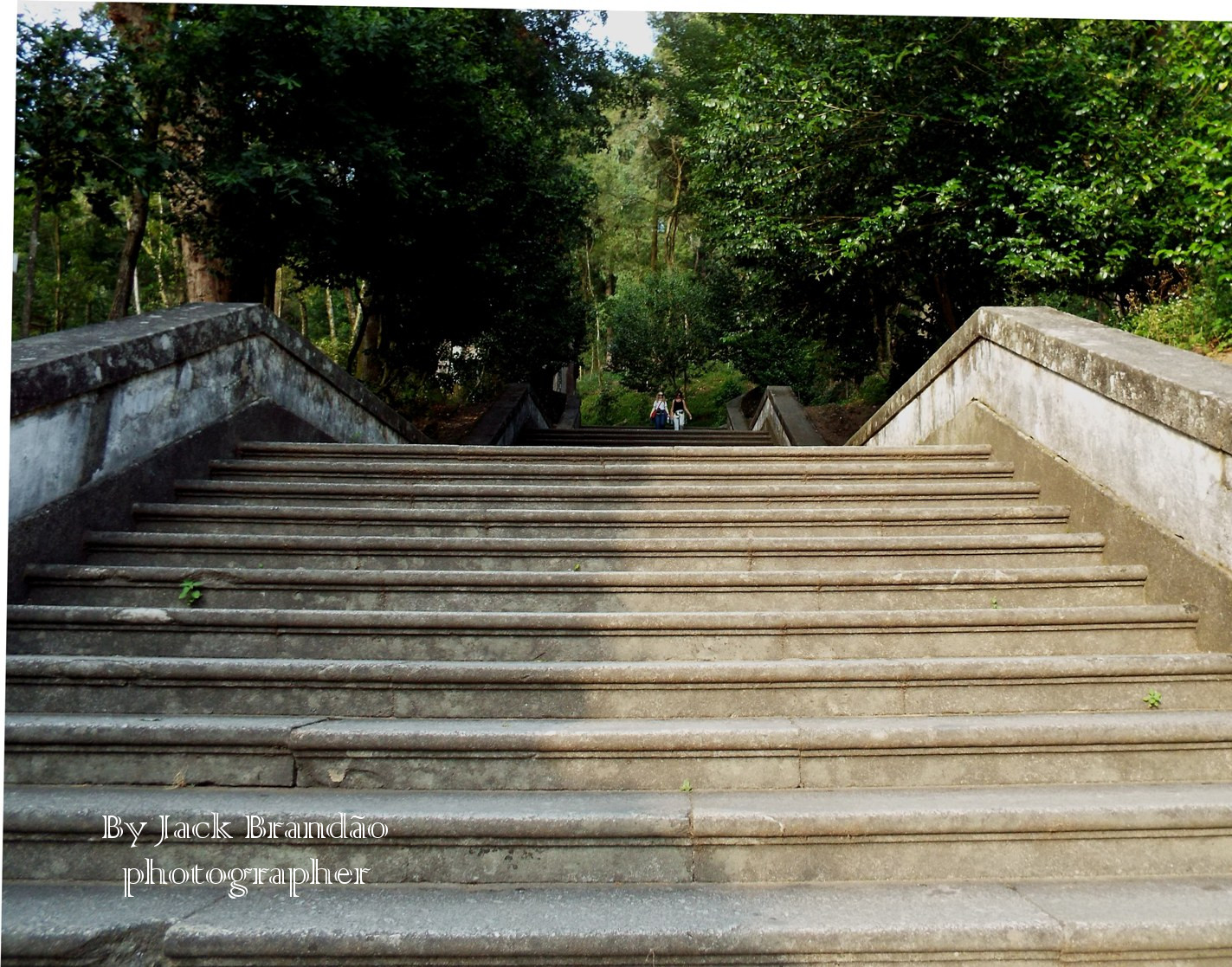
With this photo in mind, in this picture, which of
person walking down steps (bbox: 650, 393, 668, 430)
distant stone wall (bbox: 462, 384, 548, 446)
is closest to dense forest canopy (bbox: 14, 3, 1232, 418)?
distant stone wall (bbox: 462, 384, 548, 446)

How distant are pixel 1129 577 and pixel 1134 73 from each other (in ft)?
23.1

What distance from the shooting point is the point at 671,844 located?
8.04 ft

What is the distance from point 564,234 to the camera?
12398 millimetres

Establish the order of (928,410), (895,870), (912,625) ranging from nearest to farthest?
(895,870) < (912,625) < (928,410)

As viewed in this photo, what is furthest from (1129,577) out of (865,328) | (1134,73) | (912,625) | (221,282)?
(865,328)

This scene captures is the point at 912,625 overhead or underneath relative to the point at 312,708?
overhead

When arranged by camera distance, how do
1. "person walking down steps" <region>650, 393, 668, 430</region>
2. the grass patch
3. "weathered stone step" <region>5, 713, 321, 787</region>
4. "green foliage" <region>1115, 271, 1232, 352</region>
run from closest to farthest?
"weathered stone step" <region>5, 713, 321, 787</region>
"green foliage" <region>1115, 271, 1232, 352</region>
"person walking down steps" <region>650, 393, 668, 430</region>
the grass patch

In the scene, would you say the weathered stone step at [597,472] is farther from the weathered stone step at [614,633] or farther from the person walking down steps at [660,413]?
the person walking down steps at [660,413]

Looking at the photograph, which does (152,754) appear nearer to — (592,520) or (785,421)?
(592,520)

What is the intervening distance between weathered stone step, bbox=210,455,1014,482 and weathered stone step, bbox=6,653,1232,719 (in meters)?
1.90

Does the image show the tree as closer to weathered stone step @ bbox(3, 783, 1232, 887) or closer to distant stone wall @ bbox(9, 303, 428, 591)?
distant stone wall @ bbox(9, 303, 428, 591)

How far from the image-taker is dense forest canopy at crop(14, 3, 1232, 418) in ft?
21.3

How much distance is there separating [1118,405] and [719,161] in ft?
24.1

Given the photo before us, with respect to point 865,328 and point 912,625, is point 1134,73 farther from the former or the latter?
point 912,625
